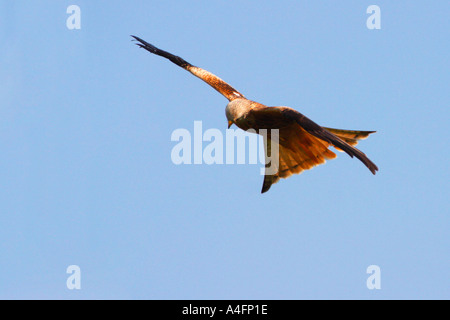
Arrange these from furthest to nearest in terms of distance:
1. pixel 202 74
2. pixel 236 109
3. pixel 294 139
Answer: pixel 202 74
pixel 294 139
pixel 236 109

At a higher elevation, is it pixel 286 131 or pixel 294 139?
pixel 286 131

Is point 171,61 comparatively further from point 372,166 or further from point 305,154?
point 372,166

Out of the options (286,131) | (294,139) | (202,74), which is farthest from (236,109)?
(202,74)

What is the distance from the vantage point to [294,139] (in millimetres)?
12594

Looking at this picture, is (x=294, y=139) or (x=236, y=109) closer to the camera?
(x=236, y=109)

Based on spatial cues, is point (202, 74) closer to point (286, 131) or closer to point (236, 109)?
point (236, 109)

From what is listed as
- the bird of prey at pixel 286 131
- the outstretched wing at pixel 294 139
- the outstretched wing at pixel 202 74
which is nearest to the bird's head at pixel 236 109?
the bird of prey at pixel 286 131

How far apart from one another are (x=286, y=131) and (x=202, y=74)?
3349mm

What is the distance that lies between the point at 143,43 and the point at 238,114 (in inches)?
198

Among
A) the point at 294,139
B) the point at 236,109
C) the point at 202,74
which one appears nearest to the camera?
the point at 236,109

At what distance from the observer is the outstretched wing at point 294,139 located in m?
11.0

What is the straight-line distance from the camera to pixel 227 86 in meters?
13.9

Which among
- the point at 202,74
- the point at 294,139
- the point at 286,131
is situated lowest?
the point at 294,139

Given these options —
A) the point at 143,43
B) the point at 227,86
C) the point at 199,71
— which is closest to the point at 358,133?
the point at 227,86
